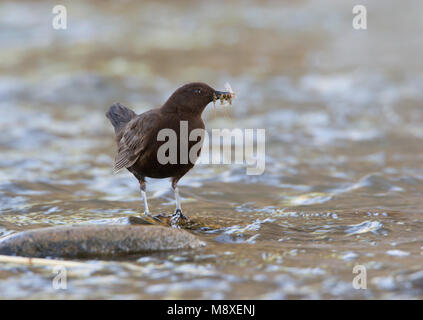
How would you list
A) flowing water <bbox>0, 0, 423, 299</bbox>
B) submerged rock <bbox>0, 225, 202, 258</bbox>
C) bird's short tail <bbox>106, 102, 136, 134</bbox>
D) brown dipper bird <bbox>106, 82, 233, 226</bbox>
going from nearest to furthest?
flowing water <bbox>0, 0, 423, 299</bbox> → submerged rock <bbox>0, 225, 202, 258</bbox> → brown dipper bird <bbox>106, 82, 233, 226</bbox> → bird's short tail <bbox>106, 102, 136, 134</bbox>

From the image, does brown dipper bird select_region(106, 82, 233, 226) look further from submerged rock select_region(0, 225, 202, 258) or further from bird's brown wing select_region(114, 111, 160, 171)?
submerged rock select_region(0, 225, 202, 258)

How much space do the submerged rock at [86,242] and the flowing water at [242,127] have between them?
17 centimetres

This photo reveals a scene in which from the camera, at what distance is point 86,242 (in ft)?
15.9

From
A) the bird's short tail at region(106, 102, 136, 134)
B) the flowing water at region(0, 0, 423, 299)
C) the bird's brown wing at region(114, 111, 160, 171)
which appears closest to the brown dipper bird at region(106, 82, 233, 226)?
the bird's brown wing at region(114, 111, 160, 171)

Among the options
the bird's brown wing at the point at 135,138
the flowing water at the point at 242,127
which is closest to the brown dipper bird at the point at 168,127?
the bird's brown wing at the point at 135,138

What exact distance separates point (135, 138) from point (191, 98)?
2.07 feet

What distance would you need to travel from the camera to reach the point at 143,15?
73.8ft

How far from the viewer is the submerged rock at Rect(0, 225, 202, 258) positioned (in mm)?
4824

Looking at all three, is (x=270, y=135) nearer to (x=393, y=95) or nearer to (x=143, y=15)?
(x=393, y=95)

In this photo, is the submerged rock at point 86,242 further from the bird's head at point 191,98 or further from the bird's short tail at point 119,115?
the bird's short tail at point 119,115

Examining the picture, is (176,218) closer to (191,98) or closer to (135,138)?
(135,138)

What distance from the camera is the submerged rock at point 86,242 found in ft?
15.8

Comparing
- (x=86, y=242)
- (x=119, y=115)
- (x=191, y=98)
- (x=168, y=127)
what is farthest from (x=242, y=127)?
(x=86, y=242)

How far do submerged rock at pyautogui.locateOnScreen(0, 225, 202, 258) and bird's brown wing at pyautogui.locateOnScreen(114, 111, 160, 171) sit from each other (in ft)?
3.03
